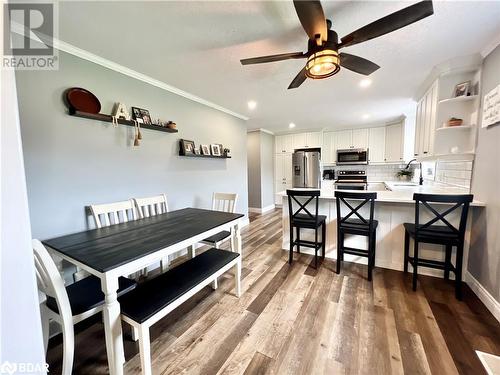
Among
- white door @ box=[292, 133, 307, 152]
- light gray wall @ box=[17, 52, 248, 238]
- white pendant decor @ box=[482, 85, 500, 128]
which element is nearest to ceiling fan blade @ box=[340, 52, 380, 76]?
white pendant decor @ box=[482, 85, 500, 128]

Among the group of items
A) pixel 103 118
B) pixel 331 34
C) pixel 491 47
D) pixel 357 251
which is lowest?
pixel 357 251

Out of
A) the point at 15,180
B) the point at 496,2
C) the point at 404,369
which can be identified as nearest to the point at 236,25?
the point at 15,180

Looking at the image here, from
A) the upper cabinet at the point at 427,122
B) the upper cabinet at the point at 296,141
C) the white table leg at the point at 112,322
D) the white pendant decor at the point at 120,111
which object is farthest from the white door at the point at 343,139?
the white table leg at the point at 112,322

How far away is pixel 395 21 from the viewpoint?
1.22 meters

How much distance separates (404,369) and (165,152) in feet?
10.2

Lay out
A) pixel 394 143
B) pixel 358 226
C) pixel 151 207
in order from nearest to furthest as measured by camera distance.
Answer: pixel 358 226
pixel 151 207
pixel 394 143

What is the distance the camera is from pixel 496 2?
142 cm

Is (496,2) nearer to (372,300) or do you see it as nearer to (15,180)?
(372,300)

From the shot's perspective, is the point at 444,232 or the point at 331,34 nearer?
the point at 331,34

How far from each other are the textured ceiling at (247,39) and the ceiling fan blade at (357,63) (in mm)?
274

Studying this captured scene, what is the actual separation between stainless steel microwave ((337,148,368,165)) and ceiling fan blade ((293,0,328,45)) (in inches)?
177

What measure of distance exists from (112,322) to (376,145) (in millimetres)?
6041

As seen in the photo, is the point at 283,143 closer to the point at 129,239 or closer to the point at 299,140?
the point at 299,140

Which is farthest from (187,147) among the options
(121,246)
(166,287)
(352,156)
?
(352,156)
